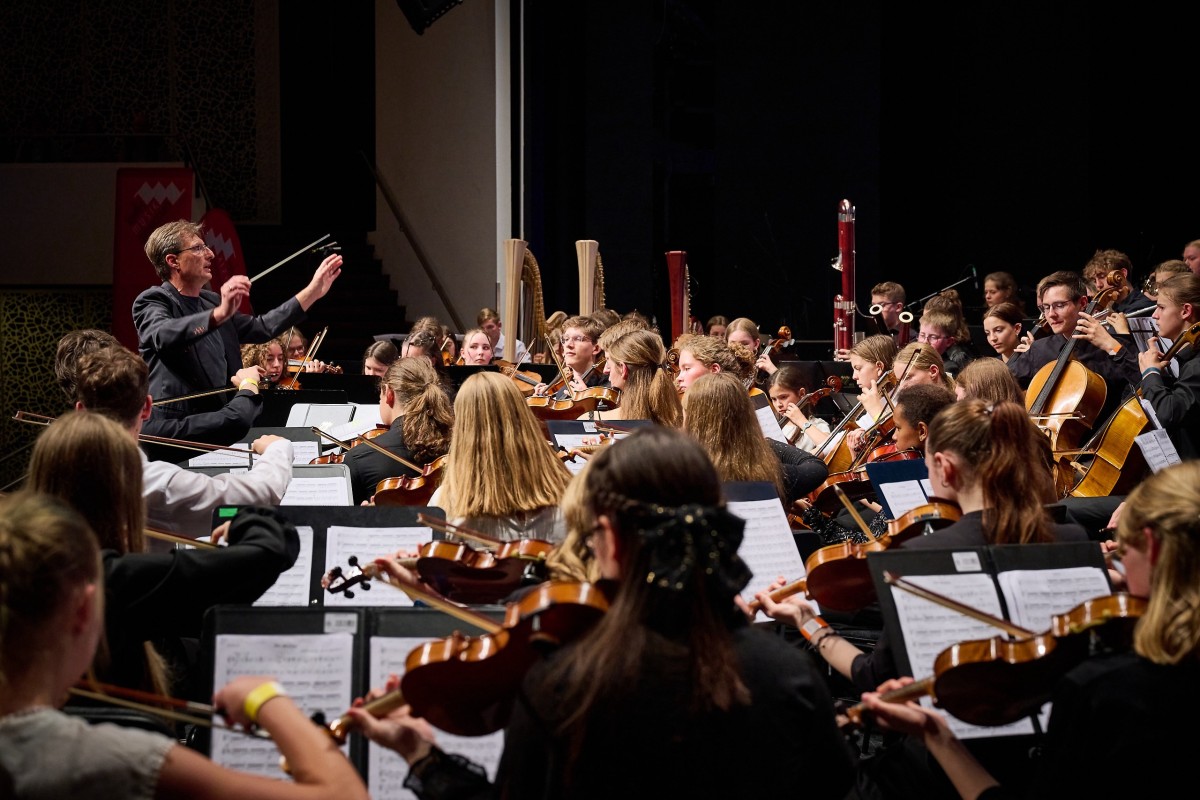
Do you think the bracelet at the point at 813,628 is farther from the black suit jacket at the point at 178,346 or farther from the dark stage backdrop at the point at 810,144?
the dark stage backdrop at the point at 810,144

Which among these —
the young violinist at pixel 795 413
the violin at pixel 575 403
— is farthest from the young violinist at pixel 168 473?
the young violinist at pixel 795 413

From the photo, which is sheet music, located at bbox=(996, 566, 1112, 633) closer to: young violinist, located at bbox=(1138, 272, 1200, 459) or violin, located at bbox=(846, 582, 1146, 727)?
violin, located at bbox=(846, 582, 1146, 727)

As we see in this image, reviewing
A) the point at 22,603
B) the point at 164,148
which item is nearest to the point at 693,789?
the point at 22,603

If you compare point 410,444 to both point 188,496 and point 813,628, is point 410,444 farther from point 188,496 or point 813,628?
point 813,628

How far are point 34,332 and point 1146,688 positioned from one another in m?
13.6

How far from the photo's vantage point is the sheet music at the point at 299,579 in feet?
10.1

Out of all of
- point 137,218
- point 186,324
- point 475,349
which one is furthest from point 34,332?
point 186,324

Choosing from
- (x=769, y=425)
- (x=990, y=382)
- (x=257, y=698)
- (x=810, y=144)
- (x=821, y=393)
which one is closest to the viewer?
(x=257, y=698)

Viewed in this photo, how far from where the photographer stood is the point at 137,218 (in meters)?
11.4

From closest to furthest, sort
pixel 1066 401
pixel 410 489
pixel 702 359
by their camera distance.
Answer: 1. pixel 410 489
2. pixel 1066 401
3. pixel 702 359

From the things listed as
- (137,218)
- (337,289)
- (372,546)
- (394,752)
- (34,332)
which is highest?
(137,218)

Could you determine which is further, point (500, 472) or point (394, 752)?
point (500, 472)

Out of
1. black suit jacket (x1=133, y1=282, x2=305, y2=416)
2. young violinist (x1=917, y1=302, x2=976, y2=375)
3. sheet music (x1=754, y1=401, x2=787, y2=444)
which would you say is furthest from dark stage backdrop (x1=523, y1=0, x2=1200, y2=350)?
black suit jacket (x1=133, y1=282, x2=305, y2=416)

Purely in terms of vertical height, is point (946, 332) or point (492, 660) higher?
point (946, 332)
